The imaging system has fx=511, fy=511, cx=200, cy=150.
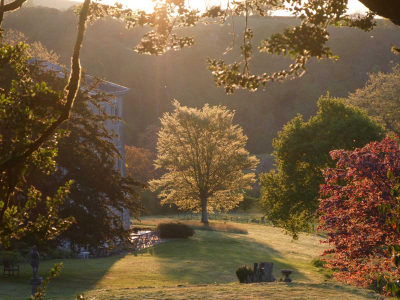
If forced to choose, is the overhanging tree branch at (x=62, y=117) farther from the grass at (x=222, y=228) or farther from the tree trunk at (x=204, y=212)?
the tree trunk at (x=204, y=212)

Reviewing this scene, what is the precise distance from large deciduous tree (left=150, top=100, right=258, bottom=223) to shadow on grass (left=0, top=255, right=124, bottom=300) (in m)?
25.4

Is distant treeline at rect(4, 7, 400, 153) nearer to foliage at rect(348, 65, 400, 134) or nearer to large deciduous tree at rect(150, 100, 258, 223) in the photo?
foliage at rect(348, 65, 400, 134)

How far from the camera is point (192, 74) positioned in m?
117

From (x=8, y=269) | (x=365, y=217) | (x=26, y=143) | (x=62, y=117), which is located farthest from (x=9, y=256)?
(x=62, y=117)

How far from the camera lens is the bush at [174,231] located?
42875mm

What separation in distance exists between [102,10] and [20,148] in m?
3.15

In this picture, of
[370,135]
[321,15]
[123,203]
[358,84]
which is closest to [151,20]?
[321,15]

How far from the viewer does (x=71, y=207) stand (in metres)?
22.9

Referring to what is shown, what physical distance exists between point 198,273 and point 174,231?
50.0ft

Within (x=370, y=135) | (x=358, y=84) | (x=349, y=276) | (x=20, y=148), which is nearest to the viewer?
A: (x=20, y=148)

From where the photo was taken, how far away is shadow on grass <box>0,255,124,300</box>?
20453 millimetres

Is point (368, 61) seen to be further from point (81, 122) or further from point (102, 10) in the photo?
point (102, 10)

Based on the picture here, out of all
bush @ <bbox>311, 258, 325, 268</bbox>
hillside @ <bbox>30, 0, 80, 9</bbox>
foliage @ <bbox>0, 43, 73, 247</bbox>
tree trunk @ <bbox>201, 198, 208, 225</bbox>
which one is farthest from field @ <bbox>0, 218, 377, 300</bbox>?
hillside @ <bbox>30, 0, 80, 9</bbox>

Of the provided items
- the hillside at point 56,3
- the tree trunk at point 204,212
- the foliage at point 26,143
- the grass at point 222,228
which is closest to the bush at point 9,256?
the foliage at point 26,143
